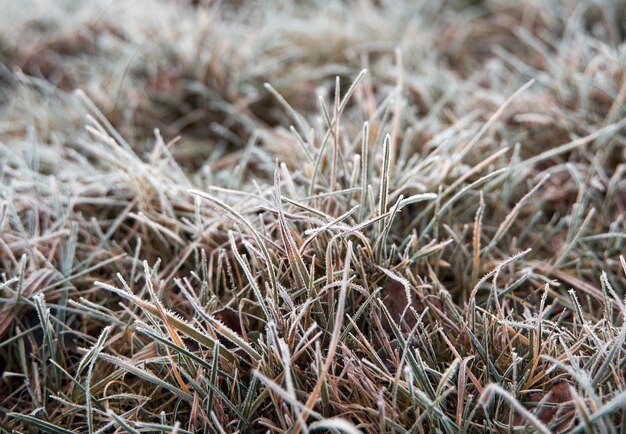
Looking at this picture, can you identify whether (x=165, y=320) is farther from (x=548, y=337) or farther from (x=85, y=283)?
(x=548, y=337)

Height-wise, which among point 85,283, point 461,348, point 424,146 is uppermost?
point 424,146

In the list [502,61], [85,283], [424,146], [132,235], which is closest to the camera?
[85,283]

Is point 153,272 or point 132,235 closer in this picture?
point 153,272

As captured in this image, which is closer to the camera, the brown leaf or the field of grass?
the field of grass

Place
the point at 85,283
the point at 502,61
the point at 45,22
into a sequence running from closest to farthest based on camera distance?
the point at 85,283, the point at 502,61, the point at 45,22

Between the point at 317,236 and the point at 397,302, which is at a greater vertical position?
the point at 317,236

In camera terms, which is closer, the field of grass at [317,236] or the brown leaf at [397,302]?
the field of grass at [317,236]

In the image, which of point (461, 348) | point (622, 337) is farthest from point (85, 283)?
point (622, 337)

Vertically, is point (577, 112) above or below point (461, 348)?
above
